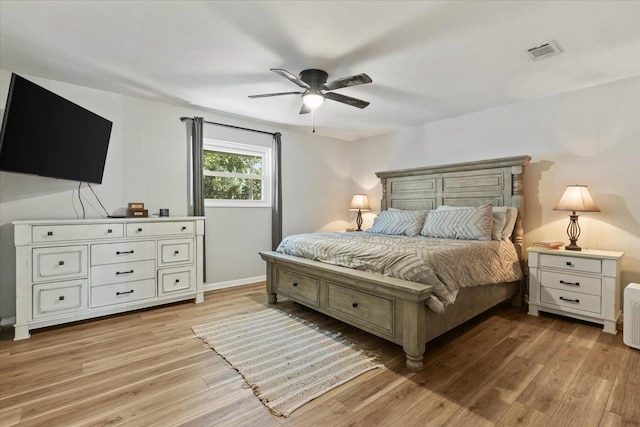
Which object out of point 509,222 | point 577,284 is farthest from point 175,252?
point 577,284

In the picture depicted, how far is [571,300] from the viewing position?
9.49ft

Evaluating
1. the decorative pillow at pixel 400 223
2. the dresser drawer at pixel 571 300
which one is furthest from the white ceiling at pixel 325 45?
the dresser drawer at pixel 571 300

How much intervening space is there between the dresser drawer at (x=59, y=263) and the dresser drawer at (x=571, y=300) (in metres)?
4.52

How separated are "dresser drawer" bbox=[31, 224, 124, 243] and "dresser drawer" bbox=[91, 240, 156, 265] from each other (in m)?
0.10

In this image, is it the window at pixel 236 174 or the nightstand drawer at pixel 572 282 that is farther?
the window at pixel 236 174

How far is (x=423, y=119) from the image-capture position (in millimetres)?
4406

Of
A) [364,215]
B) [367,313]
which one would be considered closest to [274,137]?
[364,215]

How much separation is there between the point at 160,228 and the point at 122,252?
0.43 metres

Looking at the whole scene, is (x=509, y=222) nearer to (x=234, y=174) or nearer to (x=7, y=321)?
(x=234, y=174)

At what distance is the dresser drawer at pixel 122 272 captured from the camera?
2.96 m

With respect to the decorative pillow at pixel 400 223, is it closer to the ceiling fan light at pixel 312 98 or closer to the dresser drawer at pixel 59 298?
the ceiling fan light at pixel 312 98

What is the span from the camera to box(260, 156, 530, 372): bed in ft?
6.89

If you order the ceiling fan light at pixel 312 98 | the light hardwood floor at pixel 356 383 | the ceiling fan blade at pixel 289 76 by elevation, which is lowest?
the light hardwood floor at pixel 356 383

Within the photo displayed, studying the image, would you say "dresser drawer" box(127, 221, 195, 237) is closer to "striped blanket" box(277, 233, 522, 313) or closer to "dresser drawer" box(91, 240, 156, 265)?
"dresser drawer" box(91, 240, 156, 265)
